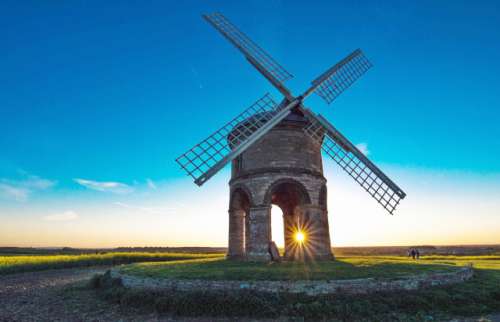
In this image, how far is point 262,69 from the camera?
1816cm

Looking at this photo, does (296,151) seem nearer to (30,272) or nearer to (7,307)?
(7,307)

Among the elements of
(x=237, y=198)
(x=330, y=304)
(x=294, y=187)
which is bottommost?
(x=330, y=304)

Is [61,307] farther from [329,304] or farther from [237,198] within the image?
[237,198]

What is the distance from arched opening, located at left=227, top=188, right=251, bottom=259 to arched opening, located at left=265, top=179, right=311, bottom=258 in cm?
222

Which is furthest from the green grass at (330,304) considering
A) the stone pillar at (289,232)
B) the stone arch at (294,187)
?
the stone pillar at (289,232)

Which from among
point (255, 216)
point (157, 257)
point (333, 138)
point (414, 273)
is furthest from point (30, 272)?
point (414, 273)

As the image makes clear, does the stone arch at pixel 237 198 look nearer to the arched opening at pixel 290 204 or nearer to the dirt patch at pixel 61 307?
the arched opening at pixel 290 204

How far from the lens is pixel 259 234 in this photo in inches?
632

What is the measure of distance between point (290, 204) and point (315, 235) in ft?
17.3

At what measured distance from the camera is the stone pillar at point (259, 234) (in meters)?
15.8

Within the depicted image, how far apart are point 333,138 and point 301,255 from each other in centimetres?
702

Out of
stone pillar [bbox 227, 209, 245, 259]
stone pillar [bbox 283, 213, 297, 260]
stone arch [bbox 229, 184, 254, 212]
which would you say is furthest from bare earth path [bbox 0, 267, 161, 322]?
stone pillar [bbox 283, 213, 297, 260]

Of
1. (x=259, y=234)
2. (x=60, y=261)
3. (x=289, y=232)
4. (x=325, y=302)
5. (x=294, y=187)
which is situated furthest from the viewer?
(x=60, y=261)

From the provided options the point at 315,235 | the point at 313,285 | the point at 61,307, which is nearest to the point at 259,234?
the point at 315,235
